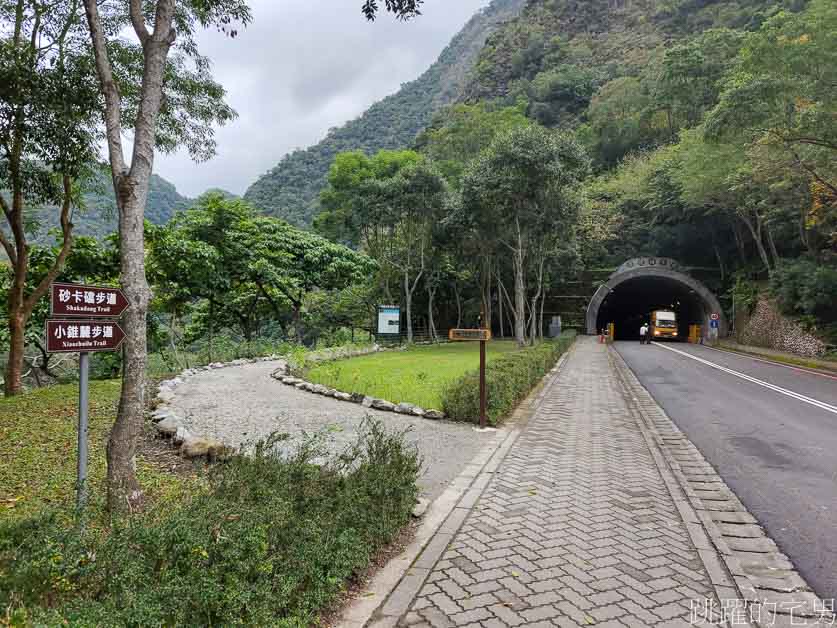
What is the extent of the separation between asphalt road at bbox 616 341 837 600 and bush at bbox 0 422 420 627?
3183 mm

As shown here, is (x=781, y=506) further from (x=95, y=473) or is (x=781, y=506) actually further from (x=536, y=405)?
(x=95, y=473)

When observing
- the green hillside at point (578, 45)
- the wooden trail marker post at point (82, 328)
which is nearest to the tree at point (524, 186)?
the wooden trail marker post at point (82, 328)

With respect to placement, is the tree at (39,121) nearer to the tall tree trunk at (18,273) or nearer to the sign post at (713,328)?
the tall tree trunk at (18,273)

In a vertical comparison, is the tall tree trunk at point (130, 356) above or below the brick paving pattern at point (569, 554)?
above

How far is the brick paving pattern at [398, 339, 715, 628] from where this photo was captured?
9.77ft

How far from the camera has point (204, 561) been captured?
243 cm

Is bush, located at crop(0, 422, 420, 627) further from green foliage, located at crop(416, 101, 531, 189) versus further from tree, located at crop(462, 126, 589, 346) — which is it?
green foliage, located at crop(416, 101, 531, 189)

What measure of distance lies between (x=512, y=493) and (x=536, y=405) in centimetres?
539

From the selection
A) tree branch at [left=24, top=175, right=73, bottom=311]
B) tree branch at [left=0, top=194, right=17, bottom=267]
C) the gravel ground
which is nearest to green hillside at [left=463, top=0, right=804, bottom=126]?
the gravel ground

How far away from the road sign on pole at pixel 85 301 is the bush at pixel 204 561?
3.87ft

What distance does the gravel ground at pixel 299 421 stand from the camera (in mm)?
6387

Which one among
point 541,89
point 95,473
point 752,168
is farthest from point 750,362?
point 541,89

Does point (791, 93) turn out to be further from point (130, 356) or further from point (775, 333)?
point (130, 356)

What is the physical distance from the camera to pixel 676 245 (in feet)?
128
